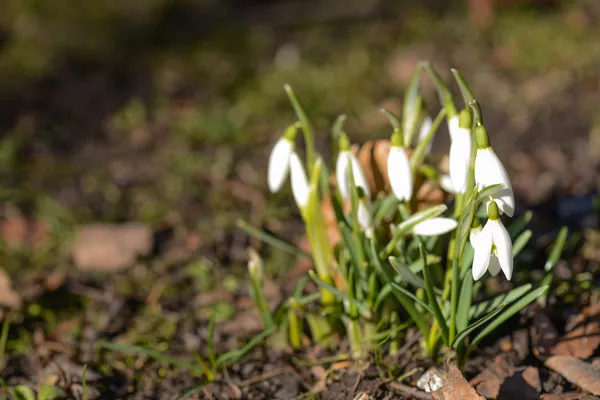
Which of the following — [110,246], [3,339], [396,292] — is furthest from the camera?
[110,246]

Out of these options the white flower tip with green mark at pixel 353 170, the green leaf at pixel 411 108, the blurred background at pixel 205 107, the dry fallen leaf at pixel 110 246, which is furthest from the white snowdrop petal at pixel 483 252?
the dry fallen leaf at pixel 110 246

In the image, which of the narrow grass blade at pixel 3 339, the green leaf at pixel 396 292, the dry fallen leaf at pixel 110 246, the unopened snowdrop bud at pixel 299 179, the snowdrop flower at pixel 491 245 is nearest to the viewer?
the snowdrop flower at pixel 491 245

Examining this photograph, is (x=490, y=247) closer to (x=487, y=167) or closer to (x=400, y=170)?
(x=487, y=167)

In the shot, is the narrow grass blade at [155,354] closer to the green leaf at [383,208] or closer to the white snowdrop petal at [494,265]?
the green leaf at [383,208]

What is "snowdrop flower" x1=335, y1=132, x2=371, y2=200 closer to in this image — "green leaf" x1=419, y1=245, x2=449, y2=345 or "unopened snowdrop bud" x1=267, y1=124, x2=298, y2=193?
"unopened snowdrop bud" x1=267, y1=124, x2=298, y2=193

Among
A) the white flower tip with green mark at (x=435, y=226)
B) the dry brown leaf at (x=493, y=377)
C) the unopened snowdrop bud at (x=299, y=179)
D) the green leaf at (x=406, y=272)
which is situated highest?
the unopened snowdrop bud at (x=299, y=179)

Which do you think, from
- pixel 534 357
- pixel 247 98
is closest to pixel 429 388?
pixel 534 357

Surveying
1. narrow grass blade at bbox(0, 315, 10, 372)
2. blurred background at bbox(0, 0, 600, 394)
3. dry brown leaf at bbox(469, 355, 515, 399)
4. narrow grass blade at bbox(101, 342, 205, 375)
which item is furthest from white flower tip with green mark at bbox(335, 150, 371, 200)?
narrow grass blade at bbox(0, 315, 10, 372)

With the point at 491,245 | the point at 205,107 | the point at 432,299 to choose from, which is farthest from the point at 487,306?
the point at 205,107
